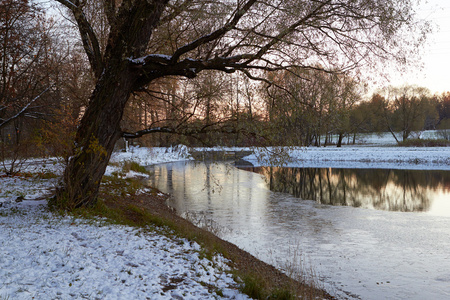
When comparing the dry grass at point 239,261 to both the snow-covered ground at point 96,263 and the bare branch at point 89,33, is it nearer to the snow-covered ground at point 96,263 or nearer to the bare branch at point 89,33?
the snow-covered ground at point 96,263

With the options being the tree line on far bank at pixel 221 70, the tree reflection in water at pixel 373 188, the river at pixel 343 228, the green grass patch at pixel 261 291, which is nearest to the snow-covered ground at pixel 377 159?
the tree reflection in water at pixel 373 188

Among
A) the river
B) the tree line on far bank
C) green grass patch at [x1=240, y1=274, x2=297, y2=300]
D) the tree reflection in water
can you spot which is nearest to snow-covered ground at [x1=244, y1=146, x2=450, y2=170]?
the tree reflection in water

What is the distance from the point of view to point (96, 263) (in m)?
5.85

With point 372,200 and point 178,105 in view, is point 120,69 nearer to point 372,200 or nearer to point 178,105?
point 178,105

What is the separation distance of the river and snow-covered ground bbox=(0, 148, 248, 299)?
2.49 m

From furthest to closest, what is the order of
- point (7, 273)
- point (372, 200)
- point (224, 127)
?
point (372, 200) → point (224, 127) → point (7, 273)

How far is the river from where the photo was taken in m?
7.80

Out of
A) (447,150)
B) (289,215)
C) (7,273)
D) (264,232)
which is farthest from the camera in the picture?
(447,150)

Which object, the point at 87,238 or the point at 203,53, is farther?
the point at 203,53

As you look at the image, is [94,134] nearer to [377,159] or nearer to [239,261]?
[239,261]

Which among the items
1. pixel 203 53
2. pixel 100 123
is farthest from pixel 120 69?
pixel 203 53

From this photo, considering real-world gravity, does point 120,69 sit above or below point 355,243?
above

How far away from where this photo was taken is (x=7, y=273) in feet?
15.8

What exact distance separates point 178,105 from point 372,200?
39.1 feet
